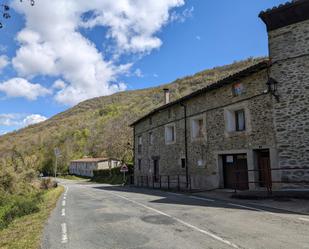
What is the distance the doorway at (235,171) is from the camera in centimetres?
1475

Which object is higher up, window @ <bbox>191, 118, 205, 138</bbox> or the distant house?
window @ <bbox>191, 118, 205, 138</bbox>

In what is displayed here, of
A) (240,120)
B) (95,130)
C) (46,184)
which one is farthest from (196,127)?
(95,130)

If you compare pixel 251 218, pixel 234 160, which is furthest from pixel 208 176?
pixel 251 218

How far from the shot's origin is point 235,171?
14.9 m

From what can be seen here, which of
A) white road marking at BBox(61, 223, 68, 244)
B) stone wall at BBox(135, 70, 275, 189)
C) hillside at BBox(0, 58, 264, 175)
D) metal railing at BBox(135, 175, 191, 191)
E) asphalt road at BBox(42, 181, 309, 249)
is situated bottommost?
white road marking at BBox(61, 223, 68, 244)

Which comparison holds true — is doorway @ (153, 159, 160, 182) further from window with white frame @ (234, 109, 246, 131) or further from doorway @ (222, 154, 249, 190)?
window with white frame @ (234, 109, 246, 131)

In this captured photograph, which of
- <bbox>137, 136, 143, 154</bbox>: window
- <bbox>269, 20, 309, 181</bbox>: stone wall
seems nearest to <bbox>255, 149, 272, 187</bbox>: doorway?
<bbox>269, 20, 309, 181</bbox>: stone wall

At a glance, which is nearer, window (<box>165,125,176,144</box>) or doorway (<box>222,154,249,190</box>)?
doorway (<box>222,154,249,190</box>)

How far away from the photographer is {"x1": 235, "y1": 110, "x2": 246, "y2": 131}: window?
14.8m

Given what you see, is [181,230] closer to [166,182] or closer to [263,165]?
[263,165]

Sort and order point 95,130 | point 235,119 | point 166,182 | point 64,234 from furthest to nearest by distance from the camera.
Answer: point 95,130 → point 166,182 → point 235,119 → point 64,234

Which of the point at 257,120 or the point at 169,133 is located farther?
the point at 169,133

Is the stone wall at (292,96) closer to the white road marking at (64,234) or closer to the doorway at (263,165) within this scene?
the doorway at (263,165)

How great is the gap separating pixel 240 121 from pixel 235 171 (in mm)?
2599
